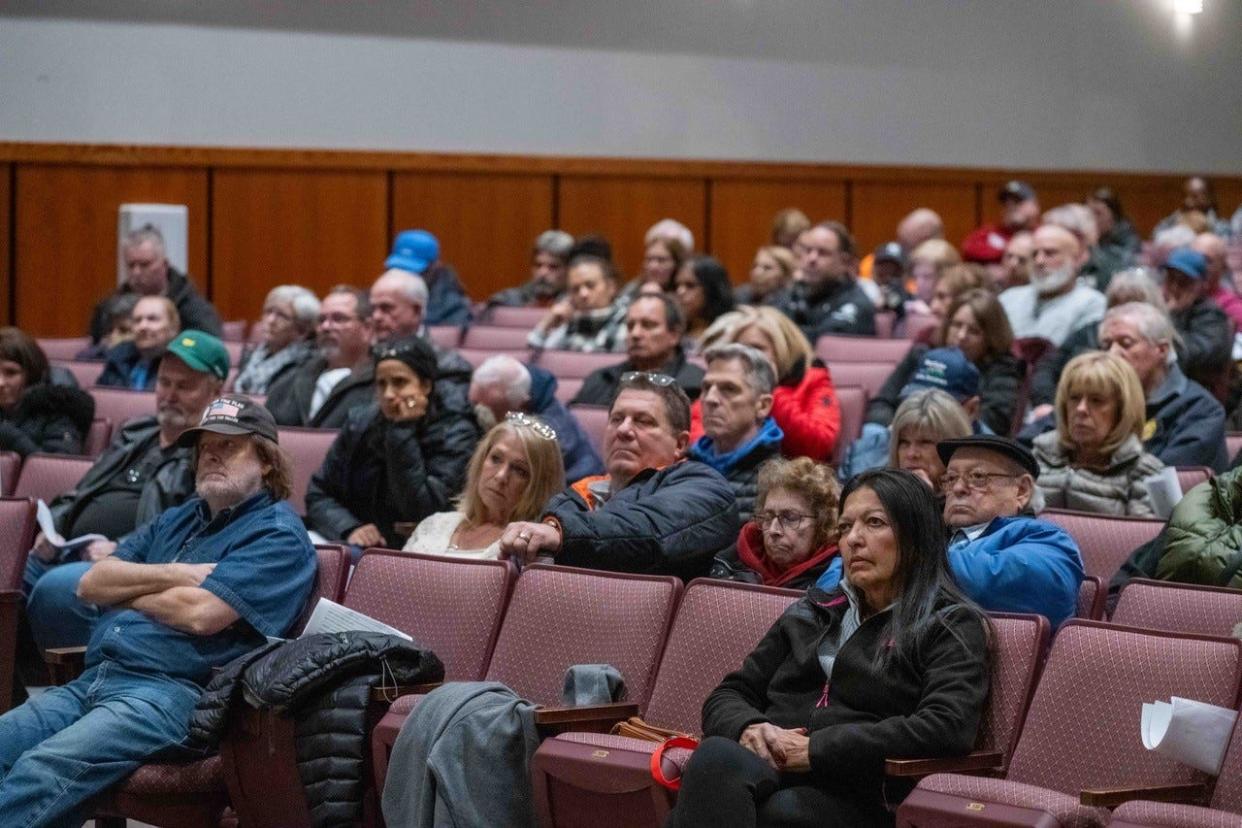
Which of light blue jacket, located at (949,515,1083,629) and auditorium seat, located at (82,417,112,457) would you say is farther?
auditorium seat, located at (82,417,112,457)

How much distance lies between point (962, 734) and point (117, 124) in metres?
7.92

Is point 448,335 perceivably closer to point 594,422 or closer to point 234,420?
point 594,422

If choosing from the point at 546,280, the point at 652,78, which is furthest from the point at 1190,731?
the point at 652,78

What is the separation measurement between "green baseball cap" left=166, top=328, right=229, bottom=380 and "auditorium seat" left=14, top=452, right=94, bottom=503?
2.01 ft

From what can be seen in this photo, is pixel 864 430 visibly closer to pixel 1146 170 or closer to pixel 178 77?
pixel 178 77

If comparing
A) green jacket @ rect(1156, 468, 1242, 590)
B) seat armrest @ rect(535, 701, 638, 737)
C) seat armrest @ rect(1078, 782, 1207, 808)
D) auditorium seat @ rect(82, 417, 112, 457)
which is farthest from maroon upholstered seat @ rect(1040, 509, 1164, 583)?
auditorium seat @ rect(82, 417, 112, 457)

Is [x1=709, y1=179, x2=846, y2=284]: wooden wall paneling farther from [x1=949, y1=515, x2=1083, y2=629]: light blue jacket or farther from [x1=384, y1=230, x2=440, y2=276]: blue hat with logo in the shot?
[x1=949, y1=515, x2=1083, y2=629]: light blue jacket

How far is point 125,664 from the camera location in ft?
13.8

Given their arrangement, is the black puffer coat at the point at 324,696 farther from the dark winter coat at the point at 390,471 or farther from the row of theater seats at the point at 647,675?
the dark winter coat at the point at 390,471

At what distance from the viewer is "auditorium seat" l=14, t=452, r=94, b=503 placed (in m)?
5.79

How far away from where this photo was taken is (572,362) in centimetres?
743

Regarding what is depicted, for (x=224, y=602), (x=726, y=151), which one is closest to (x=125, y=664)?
(x=224, y=602)

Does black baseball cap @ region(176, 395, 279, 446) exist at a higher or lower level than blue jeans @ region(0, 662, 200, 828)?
higher

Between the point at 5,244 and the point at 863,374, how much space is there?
17.7 feet
